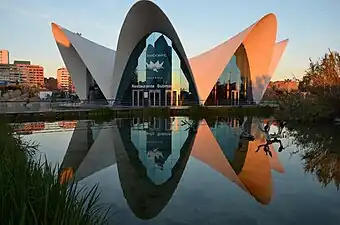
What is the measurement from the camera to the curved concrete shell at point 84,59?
3500cm

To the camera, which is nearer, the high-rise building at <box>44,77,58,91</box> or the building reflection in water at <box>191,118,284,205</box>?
the building reflection in water at <box>191,118,284,205</box>

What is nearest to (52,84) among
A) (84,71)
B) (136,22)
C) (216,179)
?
(84,71)

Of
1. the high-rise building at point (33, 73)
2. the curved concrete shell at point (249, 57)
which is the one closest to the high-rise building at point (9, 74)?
the high-rise building at point (33, 73)

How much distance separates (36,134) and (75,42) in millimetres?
21720

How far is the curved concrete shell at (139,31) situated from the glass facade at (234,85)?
3145 millimetres

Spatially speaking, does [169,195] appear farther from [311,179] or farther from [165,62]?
[165,62]

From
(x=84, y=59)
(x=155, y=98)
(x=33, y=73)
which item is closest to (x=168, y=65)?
(x=155, y=98)

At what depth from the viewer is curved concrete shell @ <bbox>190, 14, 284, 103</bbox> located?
33.7 meters

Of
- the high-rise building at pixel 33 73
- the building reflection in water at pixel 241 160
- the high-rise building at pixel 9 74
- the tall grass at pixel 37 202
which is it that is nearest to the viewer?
the tall grass at pixel 37 202

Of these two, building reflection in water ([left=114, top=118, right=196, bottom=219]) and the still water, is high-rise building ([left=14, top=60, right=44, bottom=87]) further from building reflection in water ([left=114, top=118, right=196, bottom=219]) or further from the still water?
the still water

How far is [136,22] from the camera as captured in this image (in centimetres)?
3297

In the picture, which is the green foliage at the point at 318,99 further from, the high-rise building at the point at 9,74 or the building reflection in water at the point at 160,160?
the high-rise building at the point at 9,74

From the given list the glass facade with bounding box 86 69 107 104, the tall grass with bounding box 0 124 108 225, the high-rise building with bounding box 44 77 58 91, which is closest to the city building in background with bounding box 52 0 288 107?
the glass facade with bounding box 86 69 107 104

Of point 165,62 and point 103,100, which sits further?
point 103,100
